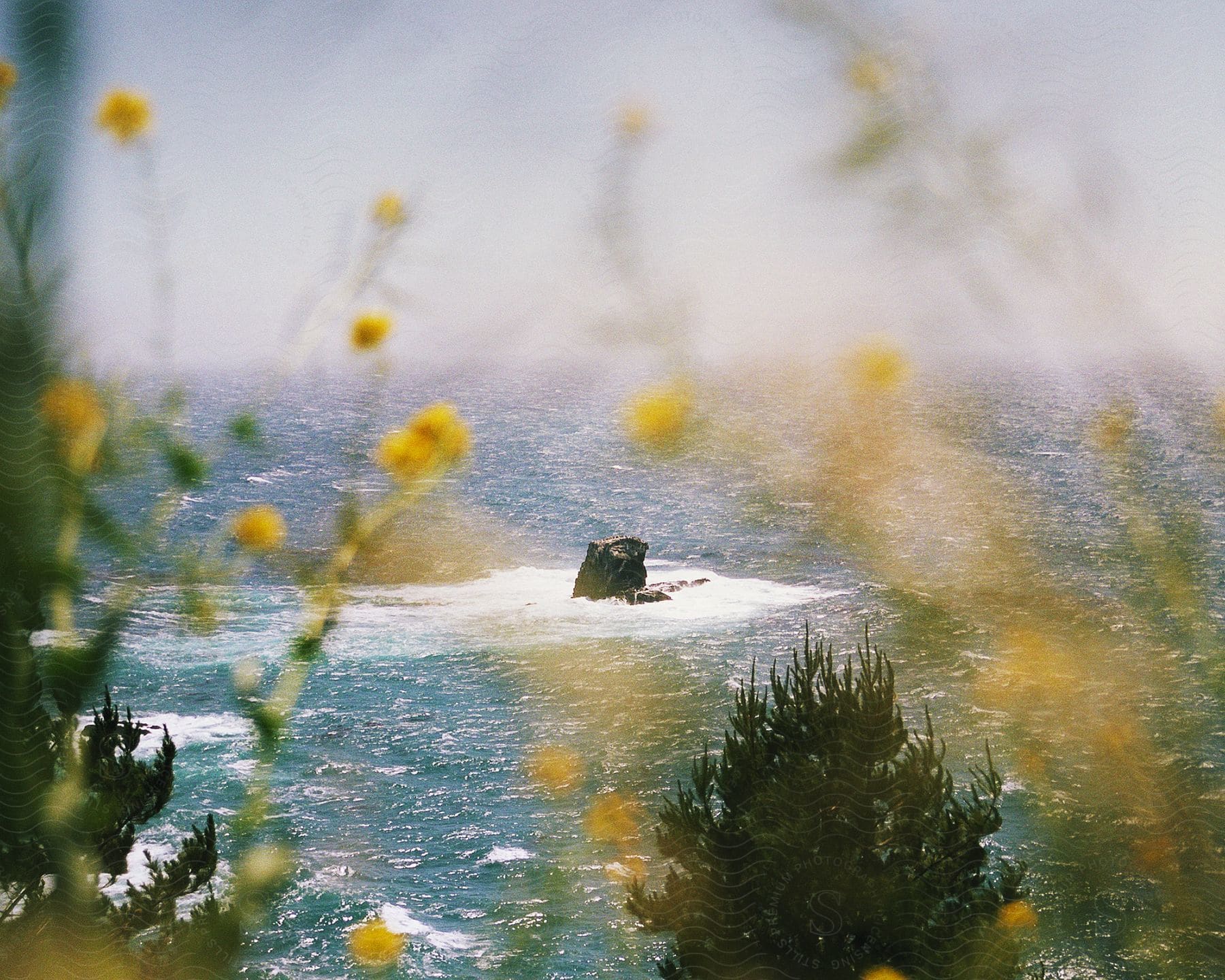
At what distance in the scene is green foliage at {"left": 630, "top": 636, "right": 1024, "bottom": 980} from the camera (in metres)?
3.91

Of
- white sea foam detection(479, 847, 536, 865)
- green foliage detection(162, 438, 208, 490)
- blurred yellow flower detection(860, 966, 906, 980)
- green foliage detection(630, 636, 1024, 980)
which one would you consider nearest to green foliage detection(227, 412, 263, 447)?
green foliage detection(162, 438, 208, 490)

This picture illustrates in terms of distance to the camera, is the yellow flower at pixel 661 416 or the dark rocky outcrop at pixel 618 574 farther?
the dark rocky outcrop at pixel 618 574

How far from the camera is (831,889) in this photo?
414cm

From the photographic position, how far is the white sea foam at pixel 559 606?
931 inches

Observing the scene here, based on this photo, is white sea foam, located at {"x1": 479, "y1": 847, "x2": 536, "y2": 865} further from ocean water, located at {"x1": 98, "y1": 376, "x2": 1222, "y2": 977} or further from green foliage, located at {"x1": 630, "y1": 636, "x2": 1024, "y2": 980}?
green foliage, located at {"x1": 630, "y1": 636, "x2": 1024, "y2": 980}

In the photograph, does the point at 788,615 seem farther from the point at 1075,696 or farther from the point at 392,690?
the point at 392,690

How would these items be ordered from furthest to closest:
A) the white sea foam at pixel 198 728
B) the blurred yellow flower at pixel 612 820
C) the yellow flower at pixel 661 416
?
the white sea foam at pixel 198 728, the blurred yellow flower at pixel 612 820, the yellow flower at pixel 661 416

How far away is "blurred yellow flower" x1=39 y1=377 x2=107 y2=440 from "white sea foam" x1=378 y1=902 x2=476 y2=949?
12.3m

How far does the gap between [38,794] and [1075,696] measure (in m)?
20.1

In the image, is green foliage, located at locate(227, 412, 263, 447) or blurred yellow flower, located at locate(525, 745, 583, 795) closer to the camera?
green foliage, located at locate(227, 412, 263, 447)

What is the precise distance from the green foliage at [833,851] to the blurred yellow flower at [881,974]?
177 millimetres

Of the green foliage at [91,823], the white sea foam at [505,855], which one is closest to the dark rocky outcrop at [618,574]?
the white sea foam at [505,855]

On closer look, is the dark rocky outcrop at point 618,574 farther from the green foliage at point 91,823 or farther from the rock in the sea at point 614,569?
the green foliage at point 91,823

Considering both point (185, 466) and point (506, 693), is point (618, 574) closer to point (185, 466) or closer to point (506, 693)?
point (506, 693)
